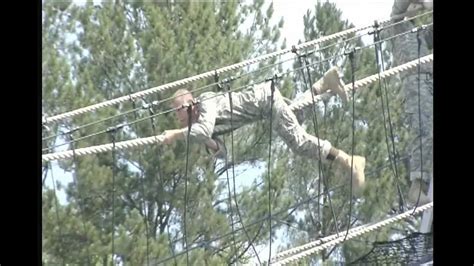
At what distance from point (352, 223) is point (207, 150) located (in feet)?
1.23

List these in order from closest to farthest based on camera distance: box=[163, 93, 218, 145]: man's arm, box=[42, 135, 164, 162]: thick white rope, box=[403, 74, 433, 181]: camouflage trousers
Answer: box=[403, 74, 433, 181]: camouflage trousers, box=[163, 93, 218, 145]: man's arm, box=[42, 135, 164, 162]: thick white rope

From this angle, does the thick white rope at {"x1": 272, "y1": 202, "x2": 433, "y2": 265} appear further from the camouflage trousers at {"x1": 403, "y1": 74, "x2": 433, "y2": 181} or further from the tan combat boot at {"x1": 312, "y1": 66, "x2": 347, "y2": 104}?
the tan combat boot at {"x1": 312, "y1": 66, "x2": 347, "y2": 104}

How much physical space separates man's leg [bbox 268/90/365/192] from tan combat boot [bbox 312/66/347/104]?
0.32 feet

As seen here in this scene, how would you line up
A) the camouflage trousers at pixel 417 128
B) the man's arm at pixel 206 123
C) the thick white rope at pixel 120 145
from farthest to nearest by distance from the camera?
the thick white rope at pixel 120 145, the man's arm at pixel 206 123, the camouflage trousers at pixel 417 128

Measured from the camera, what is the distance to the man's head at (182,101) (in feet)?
6.40

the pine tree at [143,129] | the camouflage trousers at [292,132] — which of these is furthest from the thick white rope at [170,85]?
the camouflage trousers at [292,132]

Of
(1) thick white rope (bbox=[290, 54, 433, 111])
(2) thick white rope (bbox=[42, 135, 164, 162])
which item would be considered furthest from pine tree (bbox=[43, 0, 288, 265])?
(1) thick white rope (bbox=[290, 54, 433, 111])

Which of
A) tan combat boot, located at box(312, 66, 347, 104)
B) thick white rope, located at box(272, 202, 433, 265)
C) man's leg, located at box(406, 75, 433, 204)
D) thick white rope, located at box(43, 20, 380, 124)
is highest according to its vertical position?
thick white rope, located at box(43, 20, 380, 124)

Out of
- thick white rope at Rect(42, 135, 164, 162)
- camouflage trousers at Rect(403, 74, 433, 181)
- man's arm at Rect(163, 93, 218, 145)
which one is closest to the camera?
camouflage trousers at Rect(403, 74, 433, 181)

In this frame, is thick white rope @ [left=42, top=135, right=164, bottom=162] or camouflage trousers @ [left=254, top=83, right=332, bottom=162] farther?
thick white rope @ [left=42, top=135, right=164, bottom=162]

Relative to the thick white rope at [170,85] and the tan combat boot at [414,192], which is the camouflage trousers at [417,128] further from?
the thick white rope at [170,85]

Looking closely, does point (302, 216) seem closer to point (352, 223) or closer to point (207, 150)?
point (352, 223)

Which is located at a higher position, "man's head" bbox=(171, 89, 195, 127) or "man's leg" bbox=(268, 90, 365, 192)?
"man's head" bbox=(171, 89, 195, 127)

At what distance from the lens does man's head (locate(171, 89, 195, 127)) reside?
1.95m
